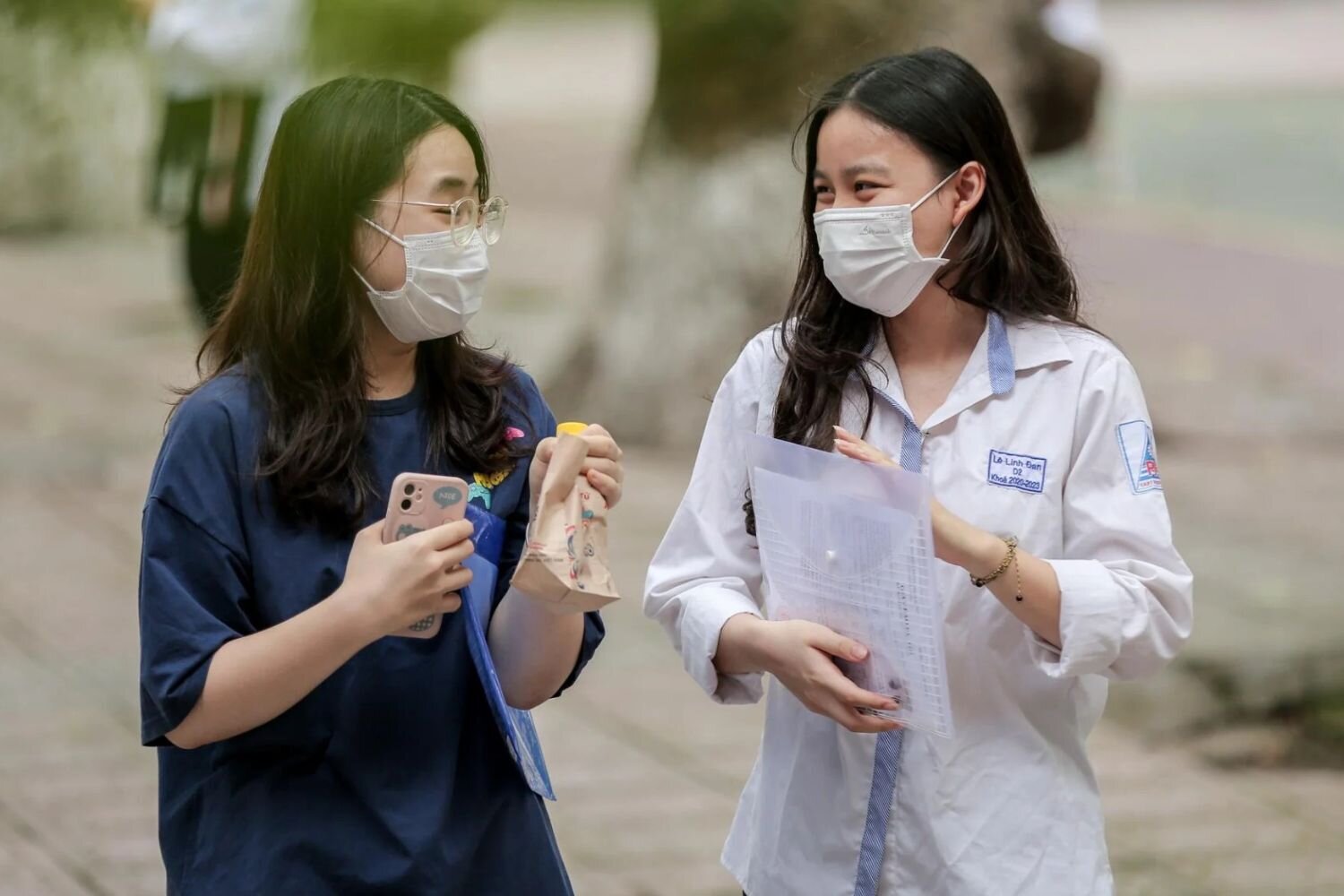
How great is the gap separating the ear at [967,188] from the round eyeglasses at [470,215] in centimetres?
55

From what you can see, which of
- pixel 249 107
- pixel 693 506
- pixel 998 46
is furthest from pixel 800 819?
pixel 998 46

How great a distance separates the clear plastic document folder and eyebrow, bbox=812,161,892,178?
0.35 meters

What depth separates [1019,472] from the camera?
2.23m

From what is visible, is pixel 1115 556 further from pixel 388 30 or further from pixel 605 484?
pixel 388 30

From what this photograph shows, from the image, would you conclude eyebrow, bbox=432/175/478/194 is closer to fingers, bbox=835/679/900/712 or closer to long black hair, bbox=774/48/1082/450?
long black hair, bbox=774/48/1082/450

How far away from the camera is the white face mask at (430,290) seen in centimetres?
220

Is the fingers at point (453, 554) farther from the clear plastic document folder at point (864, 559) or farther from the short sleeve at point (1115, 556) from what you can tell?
the short sleeve at point (1115, 556)

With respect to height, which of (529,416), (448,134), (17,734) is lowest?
(17,734)

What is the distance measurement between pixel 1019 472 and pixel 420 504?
0.71 m

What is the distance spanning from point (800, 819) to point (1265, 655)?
347cm

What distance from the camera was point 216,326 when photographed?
7.37 feet

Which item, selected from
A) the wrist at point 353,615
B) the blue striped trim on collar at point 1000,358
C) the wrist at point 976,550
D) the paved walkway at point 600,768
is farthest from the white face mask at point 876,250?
the paved walkway at point 600,768

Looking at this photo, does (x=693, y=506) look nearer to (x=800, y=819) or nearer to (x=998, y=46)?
(x=800, y=819)

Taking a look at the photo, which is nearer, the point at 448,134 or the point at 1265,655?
the point at 448,134
